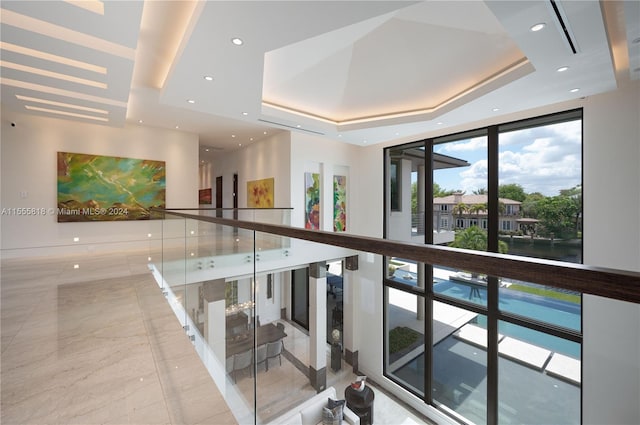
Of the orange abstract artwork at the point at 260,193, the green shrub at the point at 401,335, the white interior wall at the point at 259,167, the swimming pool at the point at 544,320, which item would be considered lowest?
the swimming pool at the point at 544,320

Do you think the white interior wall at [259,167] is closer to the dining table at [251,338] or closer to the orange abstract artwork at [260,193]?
the orange abstract artwork at [260,193]

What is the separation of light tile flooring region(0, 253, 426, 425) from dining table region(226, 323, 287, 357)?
0.14 m

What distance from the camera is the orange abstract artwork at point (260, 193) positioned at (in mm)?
8539

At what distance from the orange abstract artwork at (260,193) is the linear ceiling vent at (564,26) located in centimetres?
702

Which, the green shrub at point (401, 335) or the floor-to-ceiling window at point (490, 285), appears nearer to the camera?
the floor-to-ceiling window at point (490, 285)

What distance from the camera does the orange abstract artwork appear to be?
28.0 feet

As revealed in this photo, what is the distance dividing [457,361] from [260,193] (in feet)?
24.9

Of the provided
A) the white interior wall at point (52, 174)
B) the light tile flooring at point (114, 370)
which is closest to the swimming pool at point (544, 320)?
the light tile flooring at point (114, 370)

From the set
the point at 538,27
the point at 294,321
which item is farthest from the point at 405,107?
the point at 294,321

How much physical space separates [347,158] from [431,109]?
3.48 meters

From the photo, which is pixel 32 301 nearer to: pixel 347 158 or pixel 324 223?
pixel 324 223

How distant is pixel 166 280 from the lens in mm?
3967

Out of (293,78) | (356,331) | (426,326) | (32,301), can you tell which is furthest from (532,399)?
(32,301)

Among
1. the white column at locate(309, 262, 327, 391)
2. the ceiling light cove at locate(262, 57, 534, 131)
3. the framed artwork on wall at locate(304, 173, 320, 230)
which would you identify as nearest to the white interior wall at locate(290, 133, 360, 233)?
the framed artwork on wall at locate(304, 173, 320, 230)
